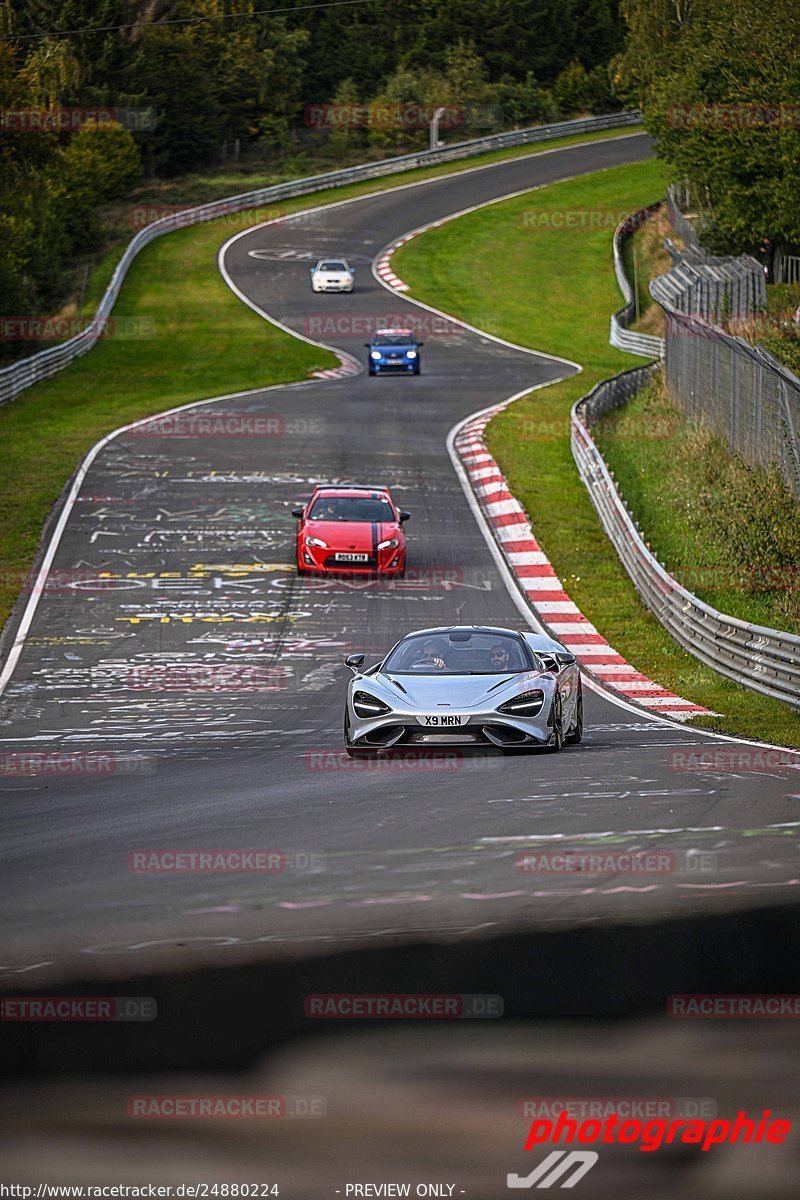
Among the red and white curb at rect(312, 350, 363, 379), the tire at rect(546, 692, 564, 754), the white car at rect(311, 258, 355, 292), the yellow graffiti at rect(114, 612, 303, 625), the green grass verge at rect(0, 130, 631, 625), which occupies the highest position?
the tire at rect(546, 692, 564, 754)

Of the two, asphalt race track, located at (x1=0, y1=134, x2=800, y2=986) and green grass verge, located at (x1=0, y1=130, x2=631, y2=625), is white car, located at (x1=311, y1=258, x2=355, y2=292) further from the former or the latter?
asphalt race track, located at (x1=0, y1=134, x2=800, y2=986)

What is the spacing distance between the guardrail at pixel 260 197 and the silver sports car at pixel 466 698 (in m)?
→ 32.1

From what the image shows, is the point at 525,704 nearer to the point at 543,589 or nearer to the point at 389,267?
the point at 543,589

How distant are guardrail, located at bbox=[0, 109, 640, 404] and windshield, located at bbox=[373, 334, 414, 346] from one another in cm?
980

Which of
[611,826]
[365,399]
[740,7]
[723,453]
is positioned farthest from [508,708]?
[740,7]

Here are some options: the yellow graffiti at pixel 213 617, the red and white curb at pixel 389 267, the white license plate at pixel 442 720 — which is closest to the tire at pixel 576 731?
the white license plate at pixel 442 720

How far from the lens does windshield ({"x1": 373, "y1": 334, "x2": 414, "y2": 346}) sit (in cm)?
5031

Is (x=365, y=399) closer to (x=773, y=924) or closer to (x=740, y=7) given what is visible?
(x=740, y=7)

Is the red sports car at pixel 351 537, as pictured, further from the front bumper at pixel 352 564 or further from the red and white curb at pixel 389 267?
the red and white curb at pixel 389 267

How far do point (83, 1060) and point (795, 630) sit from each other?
55.8 feet

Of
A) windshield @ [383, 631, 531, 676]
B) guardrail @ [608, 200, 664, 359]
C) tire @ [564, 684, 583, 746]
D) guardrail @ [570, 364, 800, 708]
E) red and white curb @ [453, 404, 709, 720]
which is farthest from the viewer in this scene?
guardrail @ [608, 200, 664, 359]

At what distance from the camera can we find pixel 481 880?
8656 mm

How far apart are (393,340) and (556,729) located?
37179 mm

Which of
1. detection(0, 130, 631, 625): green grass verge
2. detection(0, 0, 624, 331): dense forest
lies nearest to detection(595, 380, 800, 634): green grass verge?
detection(0, 130, 631, 625): green grass verge
